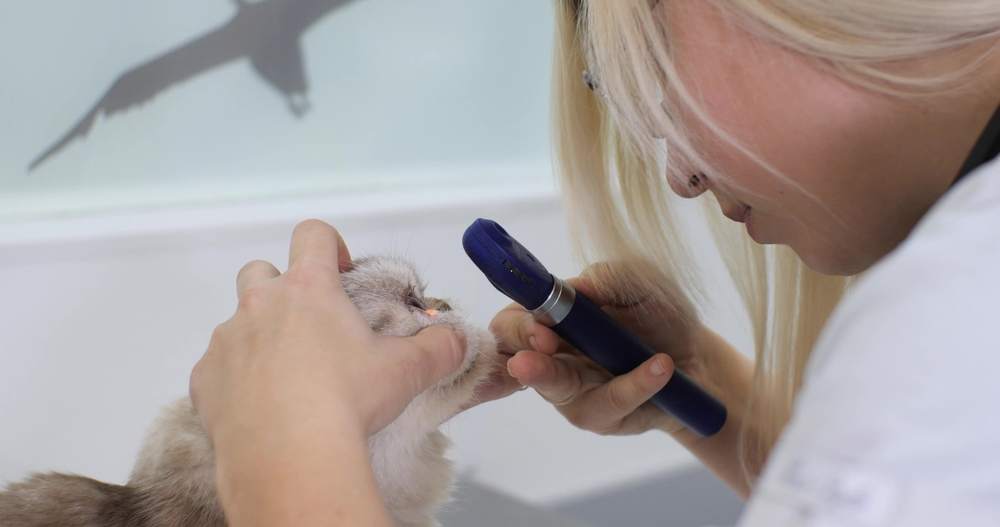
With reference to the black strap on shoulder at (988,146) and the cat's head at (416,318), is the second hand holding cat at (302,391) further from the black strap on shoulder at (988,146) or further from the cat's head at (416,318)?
the black strap on shoulder at (988,146)

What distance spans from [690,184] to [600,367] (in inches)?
7.3

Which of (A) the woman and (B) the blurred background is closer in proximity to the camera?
(A) the woman

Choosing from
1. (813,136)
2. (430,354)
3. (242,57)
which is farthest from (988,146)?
(242,57)

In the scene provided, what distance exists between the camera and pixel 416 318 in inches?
18.0

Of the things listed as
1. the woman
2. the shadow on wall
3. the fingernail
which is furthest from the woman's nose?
the shadow on wall

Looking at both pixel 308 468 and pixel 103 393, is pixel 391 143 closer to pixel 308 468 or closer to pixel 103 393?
pixel 103 393

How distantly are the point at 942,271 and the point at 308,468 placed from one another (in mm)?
227

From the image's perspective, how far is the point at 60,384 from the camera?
1.95 ft

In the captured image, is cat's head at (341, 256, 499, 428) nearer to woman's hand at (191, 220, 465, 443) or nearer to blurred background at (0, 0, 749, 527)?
woman's hand at (191, 220, 465, 443)

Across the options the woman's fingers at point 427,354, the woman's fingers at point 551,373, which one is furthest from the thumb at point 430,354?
the woman's fingers at point 551,373

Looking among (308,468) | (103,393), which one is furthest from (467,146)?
(308,468)

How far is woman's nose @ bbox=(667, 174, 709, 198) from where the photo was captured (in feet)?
1.61

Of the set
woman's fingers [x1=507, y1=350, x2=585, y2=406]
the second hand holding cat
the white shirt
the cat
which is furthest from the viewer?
woman's fingers [x1=507, y1=350, x2=585, y2=406]

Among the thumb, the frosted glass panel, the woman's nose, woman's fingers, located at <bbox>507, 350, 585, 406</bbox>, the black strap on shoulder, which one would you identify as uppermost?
the frosted glass panel
